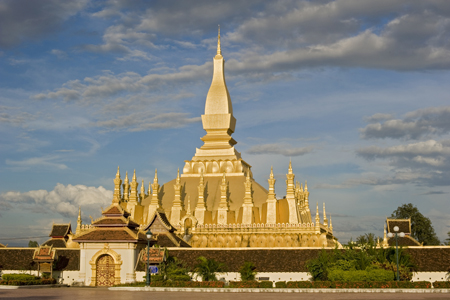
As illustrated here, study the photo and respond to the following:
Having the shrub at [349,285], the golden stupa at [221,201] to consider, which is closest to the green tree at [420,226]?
the golden stupa at [221,201]

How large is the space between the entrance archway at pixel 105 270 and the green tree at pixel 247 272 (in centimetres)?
882

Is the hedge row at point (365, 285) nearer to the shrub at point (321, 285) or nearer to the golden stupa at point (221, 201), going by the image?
the shrub at point (321, 285)

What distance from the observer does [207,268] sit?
39969 mm

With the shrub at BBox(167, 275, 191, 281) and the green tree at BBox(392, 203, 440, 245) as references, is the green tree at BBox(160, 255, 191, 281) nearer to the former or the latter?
the shrub at BBox(167, 275, 191, 281)

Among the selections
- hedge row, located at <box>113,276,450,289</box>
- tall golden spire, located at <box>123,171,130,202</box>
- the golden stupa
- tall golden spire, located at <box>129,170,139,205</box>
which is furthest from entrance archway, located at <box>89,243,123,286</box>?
tall golden spire, located at <box>123,171,130,202</box>

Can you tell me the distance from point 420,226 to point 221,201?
1526 inches

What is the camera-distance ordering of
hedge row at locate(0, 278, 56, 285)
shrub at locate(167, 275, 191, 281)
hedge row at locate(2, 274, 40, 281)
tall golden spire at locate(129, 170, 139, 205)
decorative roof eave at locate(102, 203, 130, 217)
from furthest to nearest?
tall golden spire at locate(129, 170, 139, 205) < decorative roof eave at locate(102, 203, 130, 217) < hedge row at locate(2, 274, 40, 281) < hedge row at locate(0, 278, 56, 285) < shrub at locate(167, 275, 191, 281)

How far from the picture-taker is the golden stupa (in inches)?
2108

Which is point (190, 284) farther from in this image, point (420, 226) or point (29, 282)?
point (420, 226)

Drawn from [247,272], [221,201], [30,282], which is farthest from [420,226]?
[30,282]

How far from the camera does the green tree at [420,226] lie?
269ft

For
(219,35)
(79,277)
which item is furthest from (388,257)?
(219,35)

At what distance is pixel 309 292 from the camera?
111 ft

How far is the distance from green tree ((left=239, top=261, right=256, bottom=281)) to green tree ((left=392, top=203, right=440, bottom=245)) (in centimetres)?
4768
